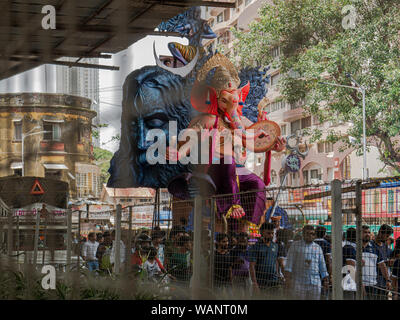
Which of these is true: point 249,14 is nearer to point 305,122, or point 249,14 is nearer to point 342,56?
point 342,56

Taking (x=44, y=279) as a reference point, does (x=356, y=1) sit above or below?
above

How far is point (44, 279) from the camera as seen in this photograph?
2.92m

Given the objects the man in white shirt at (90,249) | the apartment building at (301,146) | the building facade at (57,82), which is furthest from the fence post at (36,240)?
the apartment building at (301,146)

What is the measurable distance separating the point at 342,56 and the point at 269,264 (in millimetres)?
9859

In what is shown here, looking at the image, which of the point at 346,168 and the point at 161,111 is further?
the point at 346,168

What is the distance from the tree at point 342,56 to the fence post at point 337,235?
991 cm

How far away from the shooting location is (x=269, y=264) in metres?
3.99

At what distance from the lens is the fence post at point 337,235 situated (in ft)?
9.55

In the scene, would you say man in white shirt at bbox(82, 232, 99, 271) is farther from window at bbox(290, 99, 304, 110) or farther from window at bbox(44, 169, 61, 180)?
window at bbox(290, 99, 304, 110)

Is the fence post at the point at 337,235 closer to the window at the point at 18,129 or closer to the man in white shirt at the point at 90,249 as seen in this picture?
the window at the point at 18,129

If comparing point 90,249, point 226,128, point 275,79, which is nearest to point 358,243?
point 90,249
